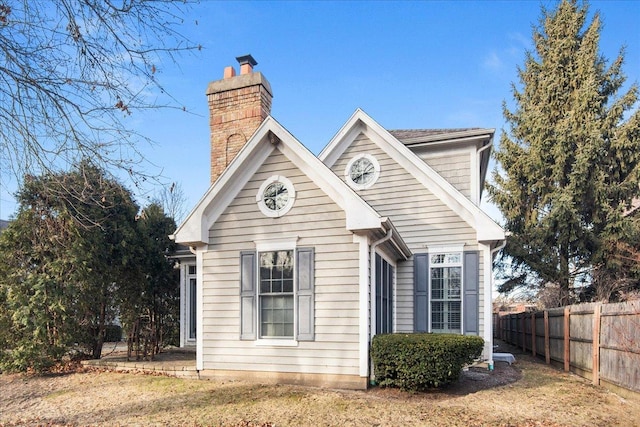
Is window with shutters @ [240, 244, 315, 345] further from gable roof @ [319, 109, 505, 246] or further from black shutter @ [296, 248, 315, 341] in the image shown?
gable roof @ [319, 109, 505, 246]

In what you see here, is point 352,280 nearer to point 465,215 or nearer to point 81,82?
point 465,215

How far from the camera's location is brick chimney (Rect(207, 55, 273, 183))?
1138 centimetres

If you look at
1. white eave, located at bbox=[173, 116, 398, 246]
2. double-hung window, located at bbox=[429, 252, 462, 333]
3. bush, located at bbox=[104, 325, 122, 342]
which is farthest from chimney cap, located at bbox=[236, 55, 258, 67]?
bush, located at bbox=[104, 325, 122, 342]

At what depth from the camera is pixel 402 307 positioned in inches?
415

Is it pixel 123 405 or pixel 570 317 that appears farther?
pixel 570 317

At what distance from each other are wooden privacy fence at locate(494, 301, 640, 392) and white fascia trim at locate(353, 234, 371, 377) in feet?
14.5

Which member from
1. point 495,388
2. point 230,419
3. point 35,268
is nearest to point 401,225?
point 495,388

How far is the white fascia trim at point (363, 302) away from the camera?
7.62 metres

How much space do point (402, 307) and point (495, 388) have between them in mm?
2907

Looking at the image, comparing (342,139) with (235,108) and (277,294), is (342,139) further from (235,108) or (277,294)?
(277,294)

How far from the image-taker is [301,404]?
680 centimetres

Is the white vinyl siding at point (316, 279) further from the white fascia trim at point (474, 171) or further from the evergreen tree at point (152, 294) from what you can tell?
the white fascia trim at point (474, 171)

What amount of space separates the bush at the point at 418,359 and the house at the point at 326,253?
294 millimetres

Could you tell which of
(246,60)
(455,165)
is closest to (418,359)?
(455,165)
